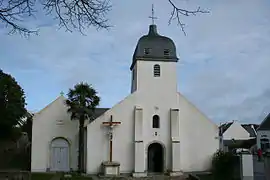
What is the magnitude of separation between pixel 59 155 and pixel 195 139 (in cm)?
1104

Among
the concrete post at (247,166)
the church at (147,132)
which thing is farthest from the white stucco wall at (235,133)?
the concrete post at (247,166)

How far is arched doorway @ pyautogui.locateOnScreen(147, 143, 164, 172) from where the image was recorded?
30172 mm

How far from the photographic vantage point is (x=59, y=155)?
3209cm

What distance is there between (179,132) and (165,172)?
3185 mm

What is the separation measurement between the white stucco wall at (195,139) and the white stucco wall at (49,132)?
29.2 feet

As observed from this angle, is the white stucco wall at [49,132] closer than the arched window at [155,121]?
No

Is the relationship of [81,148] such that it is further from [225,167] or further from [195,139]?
[225,167]

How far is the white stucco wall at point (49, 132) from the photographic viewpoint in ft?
104

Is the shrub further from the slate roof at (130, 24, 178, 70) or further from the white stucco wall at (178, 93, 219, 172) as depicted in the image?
the slate roof at (130, 24, 178, 70)

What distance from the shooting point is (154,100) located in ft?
99.8

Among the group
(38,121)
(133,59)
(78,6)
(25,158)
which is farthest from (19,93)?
(78,6)

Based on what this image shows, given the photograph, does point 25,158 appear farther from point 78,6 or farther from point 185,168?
point 78,6

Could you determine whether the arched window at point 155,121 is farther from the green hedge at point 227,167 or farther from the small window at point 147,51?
the green hedge at point 227,167

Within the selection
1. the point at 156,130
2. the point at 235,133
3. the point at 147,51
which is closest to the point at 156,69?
the point at 147,51
